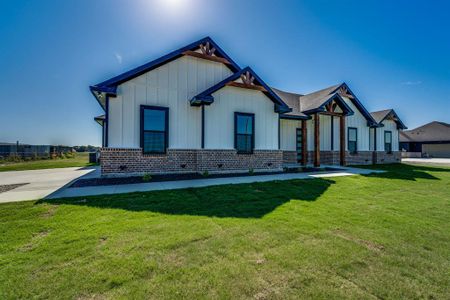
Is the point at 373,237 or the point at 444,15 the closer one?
the point at 373,237

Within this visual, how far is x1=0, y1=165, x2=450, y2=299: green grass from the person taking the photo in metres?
2.15

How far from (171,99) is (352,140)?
15450mm

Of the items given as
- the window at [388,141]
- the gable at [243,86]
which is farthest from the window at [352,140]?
the gable at [243,86]

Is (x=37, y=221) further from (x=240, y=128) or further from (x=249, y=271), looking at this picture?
(x=240, y=128)

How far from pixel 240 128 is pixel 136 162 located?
217 inches

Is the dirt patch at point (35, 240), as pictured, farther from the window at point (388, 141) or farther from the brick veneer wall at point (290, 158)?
the window at point (388, 141)

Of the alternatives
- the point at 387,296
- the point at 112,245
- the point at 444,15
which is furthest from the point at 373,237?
the point at 444,15

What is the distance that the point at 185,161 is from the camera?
993 cm

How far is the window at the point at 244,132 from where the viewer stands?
10648 millimetres

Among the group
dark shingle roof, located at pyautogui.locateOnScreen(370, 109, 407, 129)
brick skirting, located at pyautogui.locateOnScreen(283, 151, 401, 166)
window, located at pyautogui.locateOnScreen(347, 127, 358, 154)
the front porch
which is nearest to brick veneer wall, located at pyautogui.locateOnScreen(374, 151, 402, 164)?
brick skirting, located at pyautogui.locateOnScreen(283, 151, 401, 166)

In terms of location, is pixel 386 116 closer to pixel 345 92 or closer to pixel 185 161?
pixel 345 92

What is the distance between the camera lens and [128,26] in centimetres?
1036

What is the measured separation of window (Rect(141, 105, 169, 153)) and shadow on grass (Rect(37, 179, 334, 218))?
3641 millimetres

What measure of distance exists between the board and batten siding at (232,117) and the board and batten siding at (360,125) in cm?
910
